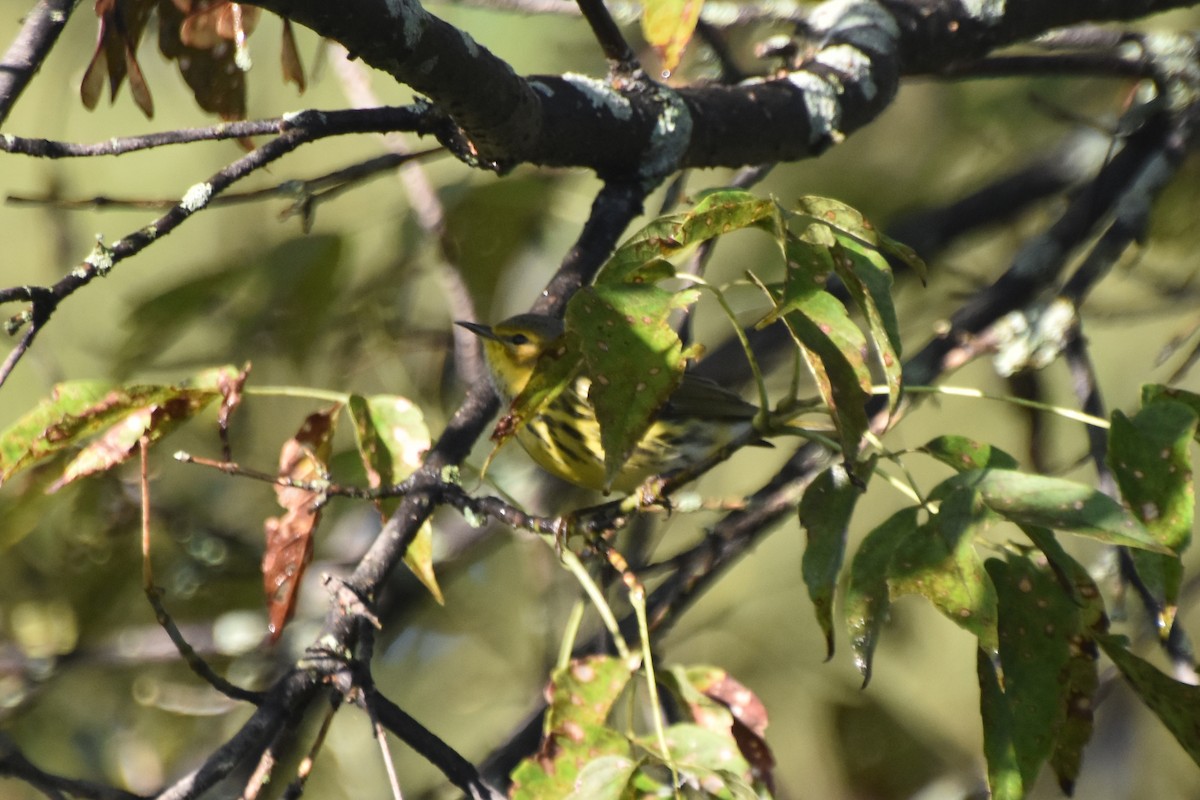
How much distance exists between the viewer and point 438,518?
3.68 m

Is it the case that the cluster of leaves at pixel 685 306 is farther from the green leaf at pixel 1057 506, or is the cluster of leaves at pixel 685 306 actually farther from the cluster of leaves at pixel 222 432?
the cluster of leaves at pixel 222 432

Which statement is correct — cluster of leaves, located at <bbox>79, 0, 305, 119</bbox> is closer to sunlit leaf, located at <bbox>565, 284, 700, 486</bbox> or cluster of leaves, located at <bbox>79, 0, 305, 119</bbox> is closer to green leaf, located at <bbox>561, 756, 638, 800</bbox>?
sunlit leaf, located at <bbox>565, 284, 700, 486</bbox>

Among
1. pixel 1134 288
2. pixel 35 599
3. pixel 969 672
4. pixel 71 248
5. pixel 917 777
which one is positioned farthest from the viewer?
pixel 1134 288

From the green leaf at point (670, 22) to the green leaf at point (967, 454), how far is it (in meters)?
0.66

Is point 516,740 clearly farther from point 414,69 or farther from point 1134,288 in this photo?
point 1134,288

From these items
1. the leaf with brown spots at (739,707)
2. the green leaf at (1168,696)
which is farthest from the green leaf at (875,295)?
the leaf with brown spots at (739,707)

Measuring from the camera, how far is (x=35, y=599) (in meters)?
3.28

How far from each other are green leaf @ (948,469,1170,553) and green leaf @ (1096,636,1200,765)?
195 millimetres

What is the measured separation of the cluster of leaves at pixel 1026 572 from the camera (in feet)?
4.07

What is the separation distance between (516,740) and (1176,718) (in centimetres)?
130

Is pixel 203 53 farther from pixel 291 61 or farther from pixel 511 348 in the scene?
pixel 511 348

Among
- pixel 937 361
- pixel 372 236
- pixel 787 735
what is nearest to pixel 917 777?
pixel 937 361

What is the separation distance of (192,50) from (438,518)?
200cm

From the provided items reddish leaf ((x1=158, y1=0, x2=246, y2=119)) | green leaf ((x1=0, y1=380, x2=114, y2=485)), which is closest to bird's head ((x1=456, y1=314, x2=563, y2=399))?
reddish leaf ((x1=158, y1=0, x2=246, y2=119))
